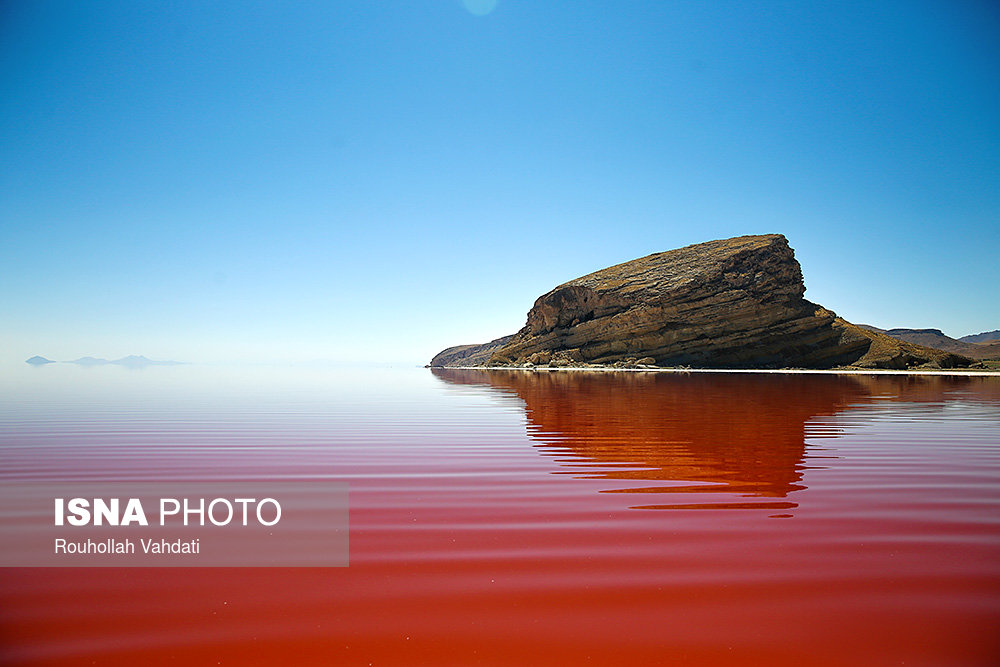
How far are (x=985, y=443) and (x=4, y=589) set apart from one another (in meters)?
13.7

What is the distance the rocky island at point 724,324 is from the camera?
222 feet

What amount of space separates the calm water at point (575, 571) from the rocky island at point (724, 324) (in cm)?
6390

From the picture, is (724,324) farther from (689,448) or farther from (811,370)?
(689,448)

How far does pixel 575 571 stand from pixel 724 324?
7196 cm

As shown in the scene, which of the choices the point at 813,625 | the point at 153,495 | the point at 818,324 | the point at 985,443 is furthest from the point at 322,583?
the point at 818,324

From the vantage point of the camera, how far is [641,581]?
3746 mm

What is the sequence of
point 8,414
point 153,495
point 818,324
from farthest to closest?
point 818,324 → point 8,414 → point 153,495

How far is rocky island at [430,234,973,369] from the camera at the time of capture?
6775 centimetres

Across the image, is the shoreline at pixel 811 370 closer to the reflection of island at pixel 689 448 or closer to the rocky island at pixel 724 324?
the rocky island at pixel 724 324

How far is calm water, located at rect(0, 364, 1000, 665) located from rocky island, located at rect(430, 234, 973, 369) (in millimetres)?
63902

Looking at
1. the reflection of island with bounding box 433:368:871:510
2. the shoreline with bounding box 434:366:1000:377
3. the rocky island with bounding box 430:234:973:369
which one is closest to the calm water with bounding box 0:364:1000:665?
the reflection of island with bounding box 433:368:871:510

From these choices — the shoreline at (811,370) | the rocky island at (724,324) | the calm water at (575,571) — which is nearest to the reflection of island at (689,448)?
the calm water at (575,571)

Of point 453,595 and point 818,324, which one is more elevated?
point 818,324

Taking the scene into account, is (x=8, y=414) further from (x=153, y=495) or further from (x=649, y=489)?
(x=649, y=489)
